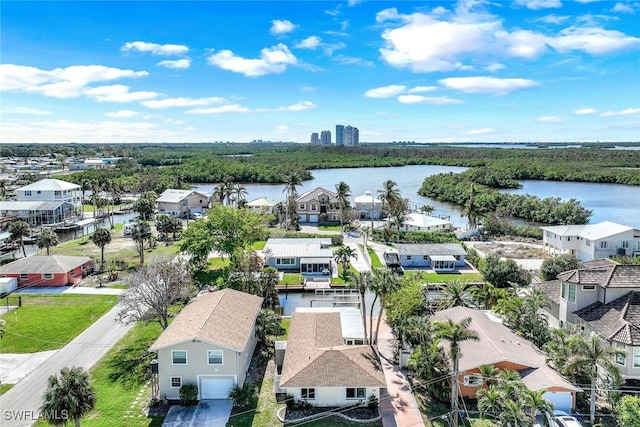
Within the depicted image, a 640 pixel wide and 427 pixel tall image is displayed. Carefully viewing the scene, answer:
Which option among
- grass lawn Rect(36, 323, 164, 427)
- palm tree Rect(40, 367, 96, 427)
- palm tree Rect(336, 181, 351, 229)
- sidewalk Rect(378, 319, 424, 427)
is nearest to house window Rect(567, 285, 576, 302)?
sidewalk Rect(378, 319, 424, 427)

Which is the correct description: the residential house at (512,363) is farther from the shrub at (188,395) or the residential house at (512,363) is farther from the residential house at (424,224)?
the residential house at (424,224)

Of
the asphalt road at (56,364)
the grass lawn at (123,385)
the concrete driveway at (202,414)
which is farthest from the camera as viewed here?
the asphalt road at (56,364)

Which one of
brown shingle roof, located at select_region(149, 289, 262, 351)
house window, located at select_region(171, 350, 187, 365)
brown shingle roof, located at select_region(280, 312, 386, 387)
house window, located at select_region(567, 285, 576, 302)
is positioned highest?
house window, located at select_region(567, 285, 576, 302)

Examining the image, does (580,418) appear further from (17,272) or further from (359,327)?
(17,272)

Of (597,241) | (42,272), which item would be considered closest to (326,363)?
(42,272)

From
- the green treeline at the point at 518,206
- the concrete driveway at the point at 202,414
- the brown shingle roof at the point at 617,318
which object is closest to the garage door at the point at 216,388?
the concrete driveway at the point at 202,414

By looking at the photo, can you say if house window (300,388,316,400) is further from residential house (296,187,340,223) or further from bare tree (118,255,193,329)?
residential house (296,187,340,223)

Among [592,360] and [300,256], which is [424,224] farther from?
[592,360]

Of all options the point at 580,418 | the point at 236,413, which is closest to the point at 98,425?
the point at 236,413
